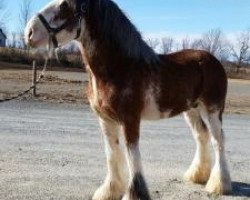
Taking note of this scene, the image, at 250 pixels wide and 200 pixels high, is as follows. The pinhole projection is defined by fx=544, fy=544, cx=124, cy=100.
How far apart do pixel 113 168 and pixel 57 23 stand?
1.85 m

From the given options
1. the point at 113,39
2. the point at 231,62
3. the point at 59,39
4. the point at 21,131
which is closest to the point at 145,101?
the point at 113,39

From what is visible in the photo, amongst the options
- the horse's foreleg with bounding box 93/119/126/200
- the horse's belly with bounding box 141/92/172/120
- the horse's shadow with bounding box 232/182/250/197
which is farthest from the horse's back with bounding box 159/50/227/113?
the horse's shadow with bounding box 232/182/250/197

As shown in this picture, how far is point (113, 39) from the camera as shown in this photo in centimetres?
589

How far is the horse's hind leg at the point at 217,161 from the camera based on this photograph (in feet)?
22.6

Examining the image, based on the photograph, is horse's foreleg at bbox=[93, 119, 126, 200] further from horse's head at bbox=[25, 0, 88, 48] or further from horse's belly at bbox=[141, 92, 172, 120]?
horse's head at bbox=[25, 0, 88, 48]

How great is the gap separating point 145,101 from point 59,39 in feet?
Result: 3.84

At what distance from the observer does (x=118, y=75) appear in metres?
5.84

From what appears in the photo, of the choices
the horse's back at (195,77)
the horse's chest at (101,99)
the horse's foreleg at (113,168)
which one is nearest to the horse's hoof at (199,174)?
the horse's back at (195,77)

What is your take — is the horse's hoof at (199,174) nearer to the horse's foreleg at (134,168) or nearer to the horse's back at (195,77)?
the horse's back at (195,77)

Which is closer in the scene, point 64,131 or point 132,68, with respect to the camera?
point 132,68

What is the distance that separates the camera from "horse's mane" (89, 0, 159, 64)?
581 centimetres

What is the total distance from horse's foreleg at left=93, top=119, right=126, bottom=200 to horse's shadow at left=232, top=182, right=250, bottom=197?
159 centimetres

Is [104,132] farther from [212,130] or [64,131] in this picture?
[64,131]

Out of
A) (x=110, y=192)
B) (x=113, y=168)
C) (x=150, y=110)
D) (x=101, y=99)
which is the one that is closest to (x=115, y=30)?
(x=101, y=99)
